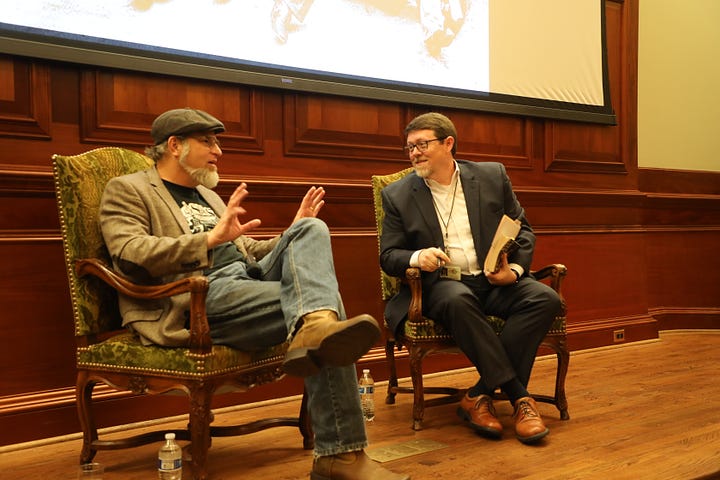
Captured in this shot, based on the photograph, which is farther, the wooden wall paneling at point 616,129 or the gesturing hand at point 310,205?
the wooden wall paneling at point 616,129

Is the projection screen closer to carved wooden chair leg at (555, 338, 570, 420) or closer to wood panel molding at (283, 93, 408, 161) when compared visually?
wood panel molding at (283, 93, 408, 161)

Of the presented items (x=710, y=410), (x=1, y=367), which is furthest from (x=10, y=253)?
(x=710, y=410)

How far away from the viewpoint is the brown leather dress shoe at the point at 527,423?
103 inches

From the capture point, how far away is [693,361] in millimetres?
4285

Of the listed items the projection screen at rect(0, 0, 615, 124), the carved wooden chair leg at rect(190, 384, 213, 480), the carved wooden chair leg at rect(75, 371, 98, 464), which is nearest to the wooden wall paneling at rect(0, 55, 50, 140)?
the projection screen at rect(0, 0, 615, 124)

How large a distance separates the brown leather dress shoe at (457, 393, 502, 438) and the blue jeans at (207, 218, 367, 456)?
0.79 meters

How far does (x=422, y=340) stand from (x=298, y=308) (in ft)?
3.00

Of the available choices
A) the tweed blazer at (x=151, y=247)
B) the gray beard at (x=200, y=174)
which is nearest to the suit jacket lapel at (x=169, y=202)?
the tweed blazer at (x=151, y=247)

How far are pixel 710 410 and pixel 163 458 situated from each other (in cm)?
228

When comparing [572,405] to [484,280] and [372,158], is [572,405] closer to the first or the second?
[484,280]

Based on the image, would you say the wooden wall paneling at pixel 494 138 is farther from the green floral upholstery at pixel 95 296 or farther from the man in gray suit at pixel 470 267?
the green floral upholstery at pixel 95 296

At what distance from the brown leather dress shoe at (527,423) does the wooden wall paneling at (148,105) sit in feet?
5.34

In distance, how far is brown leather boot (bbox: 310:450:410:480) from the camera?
6.68ft

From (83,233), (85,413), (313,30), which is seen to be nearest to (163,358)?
(85,413)
